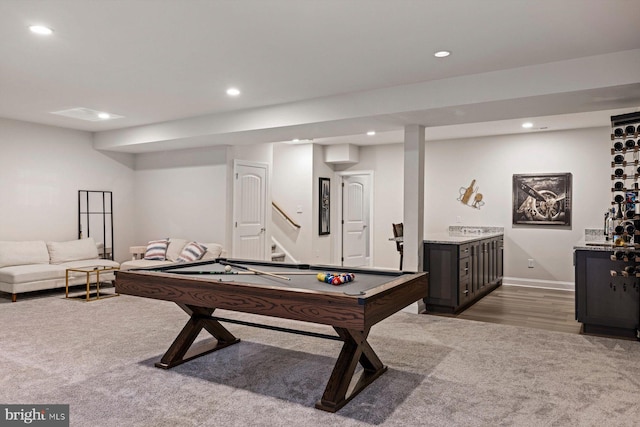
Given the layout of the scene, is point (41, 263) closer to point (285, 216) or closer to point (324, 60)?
point (285, 216)

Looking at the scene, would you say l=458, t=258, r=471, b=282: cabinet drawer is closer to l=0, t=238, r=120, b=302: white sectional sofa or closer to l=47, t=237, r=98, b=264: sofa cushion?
l=0, t=238, r=120, b=302: white sectional sofa

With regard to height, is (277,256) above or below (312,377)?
above

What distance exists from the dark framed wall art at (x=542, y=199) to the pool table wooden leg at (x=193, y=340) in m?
5.20

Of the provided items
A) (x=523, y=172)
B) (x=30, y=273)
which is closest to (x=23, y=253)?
(x=30, y=273)

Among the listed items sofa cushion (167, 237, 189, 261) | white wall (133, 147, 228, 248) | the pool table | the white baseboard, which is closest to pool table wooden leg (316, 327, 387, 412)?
the pool table

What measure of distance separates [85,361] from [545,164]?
262 inches

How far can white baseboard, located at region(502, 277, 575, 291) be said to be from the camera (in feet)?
22.4

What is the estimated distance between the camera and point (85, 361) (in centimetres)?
352

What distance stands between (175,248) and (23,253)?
2013 millimetres

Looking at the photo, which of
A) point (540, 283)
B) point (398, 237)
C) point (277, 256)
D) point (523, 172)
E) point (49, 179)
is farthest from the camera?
point (277, 256)

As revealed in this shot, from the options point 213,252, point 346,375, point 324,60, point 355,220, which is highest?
point 324,60

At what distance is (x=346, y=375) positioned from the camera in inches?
111

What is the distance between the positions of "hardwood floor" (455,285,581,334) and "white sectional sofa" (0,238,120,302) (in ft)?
16.9

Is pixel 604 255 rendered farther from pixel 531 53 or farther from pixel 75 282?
pixel 75 282
